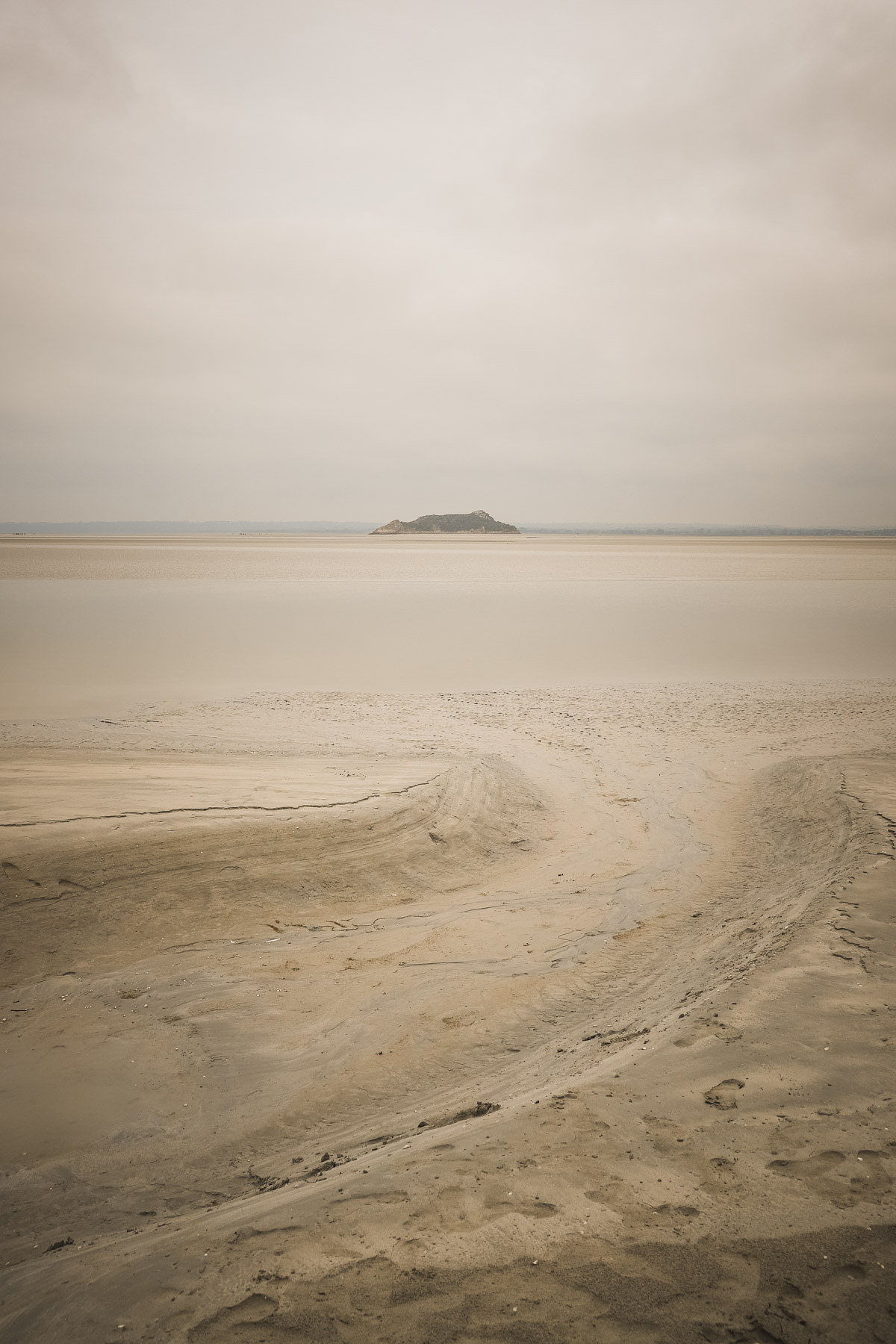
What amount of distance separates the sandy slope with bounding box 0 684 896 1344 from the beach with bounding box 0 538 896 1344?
0.06 ft

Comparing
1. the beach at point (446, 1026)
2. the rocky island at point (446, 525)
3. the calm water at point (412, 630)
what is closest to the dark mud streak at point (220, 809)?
the beach at point (446, 1026)

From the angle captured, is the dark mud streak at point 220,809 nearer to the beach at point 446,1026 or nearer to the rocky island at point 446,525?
the beach at point 446,1026

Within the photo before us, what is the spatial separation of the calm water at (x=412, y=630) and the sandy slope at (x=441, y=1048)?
534 centimetres

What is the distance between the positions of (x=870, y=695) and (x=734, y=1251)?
11878mm

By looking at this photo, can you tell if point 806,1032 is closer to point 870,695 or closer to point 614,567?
point 870,695

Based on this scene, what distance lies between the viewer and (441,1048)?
4.02m

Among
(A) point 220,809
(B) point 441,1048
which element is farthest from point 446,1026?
(A) point 220,809

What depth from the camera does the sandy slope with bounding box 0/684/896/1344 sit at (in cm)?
226

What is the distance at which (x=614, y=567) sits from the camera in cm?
4612

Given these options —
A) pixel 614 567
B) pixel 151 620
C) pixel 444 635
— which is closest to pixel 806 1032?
pixel 444 635

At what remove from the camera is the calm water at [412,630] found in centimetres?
1379

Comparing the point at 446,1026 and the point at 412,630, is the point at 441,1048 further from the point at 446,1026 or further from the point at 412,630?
the point at 412,630

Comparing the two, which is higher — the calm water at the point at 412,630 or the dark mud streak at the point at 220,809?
the calm water at the point at 412,630

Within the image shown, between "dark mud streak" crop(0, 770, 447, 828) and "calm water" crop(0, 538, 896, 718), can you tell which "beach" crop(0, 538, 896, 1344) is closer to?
"dark mud streak" crop(0, 770, 447, 828)
